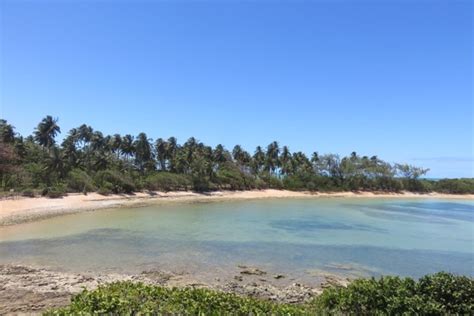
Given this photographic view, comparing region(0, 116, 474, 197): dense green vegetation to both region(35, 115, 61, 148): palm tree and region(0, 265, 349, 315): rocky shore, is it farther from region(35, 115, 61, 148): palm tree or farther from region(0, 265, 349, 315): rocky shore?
region(0, 265, 349, 315): rocky shore

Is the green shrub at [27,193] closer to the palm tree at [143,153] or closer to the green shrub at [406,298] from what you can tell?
the palm tree at [143,153]

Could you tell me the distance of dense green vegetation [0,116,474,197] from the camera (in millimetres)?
51656

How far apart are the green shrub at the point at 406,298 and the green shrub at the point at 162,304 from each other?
109cm

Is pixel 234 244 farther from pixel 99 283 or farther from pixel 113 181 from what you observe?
pixel 113 181

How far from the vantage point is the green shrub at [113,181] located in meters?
53.6

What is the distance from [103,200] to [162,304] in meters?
45.4

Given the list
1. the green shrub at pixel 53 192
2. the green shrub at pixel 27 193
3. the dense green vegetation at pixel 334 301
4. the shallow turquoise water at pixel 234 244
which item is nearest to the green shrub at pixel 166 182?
the green shrub at pixel 53 192

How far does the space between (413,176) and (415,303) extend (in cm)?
9464

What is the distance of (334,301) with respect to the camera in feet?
24.3

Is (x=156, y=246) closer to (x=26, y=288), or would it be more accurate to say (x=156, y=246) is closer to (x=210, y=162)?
(x=26, y=288)

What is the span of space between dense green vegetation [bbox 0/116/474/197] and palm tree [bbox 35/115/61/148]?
156 mm

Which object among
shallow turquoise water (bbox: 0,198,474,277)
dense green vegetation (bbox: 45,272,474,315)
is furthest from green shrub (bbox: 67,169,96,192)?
dense green vegetation (bbox: 45,272,474,315)

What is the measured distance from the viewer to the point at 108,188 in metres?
53.2

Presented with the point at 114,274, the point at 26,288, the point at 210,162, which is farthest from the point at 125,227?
the point at 210,162
